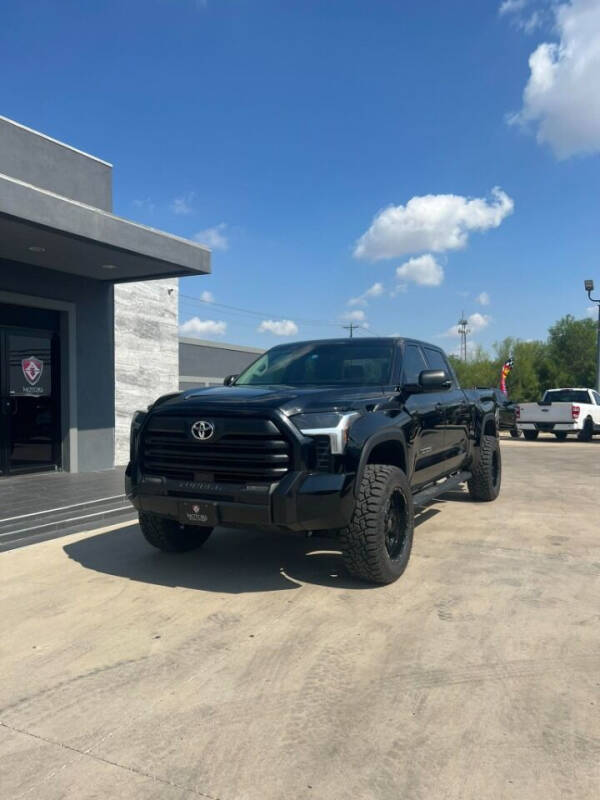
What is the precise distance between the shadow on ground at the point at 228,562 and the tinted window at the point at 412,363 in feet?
5.41

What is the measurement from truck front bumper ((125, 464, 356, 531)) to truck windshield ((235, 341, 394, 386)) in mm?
1387

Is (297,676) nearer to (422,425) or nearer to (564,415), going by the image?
(422,425)

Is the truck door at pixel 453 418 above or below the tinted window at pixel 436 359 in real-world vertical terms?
below

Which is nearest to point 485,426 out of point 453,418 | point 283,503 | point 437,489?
point 453,418

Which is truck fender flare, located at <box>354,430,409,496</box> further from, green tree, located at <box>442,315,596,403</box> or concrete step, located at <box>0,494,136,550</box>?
green tree, located at <box>442,315,596,403</box>

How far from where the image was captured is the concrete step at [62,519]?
607 centimetres

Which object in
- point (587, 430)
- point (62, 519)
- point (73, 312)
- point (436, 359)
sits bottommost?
point (62, 519)

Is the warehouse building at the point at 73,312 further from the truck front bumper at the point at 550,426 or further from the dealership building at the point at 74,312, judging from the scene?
the truck front bumper at the point at 550,426

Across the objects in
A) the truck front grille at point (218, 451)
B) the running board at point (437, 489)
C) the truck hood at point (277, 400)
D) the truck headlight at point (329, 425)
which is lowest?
the running board at point (437, 489)

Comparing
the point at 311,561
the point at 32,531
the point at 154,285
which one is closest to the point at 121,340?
the point at 154,285

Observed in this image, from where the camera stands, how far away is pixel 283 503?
157 inches

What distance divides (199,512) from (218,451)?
0.44m

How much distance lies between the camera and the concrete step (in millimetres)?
6066

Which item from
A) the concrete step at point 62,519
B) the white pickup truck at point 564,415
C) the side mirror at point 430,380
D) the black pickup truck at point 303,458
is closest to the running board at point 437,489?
the black pickup truck at point 303,458
